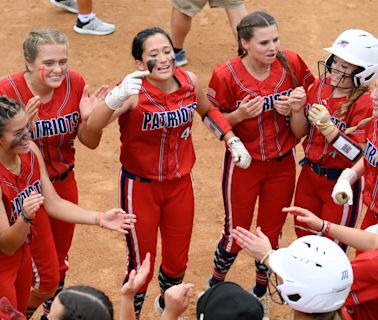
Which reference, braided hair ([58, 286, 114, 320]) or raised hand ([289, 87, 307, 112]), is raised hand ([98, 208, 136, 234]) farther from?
raised hand ([289, 87, 307, 112])

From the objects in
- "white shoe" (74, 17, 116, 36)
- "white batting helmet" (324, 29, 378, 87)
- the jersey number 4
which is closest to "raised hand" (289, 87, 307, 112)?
"white batting helmet" (324, 29, 378, 87)

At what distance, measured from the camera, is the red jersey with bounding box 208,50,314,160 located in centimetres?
529

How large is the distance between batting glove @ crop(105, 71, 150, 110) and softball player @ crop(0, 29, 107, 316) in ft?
1.01

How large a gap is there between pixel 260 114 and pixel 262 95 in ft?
0.43

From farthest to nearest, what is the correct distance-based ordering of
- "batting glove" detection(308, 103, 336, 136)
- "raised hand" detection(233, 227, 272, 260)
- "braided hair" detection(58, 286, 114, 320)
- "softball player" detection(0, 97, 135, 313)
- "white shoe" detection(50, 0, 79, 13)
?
"white shoe" detection(50, 0, 79, 13), "batting glove" detection(308, 103, 336, 136), "softball player" detection(0, 97, 135, 313), "raised hand" detection(233, 227, 272, 260), "braided hair" detection(58, 286, 114, 320)

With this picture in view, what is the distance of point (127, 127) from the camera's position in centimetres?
503

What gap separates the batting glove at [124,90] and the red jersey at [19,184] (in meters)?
0.59

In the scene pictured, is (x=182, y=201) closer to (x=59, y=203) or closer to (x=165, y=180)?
(x=165, y=180)

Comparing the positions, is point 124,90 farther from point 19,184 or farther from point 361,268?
point 361,268

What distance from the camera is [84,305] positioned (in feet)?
11.1

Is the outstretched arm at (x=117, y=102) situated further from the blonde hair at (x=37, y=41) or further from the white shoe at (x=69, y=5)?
the white shoe at (x=69, y=5)

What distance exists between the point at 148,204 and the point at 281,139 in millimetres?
1058

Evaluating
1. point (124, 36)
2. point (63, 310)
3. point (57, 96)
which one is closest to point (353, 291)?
point (63, 310)

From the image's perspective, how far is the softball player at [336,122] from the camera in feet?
16.5
